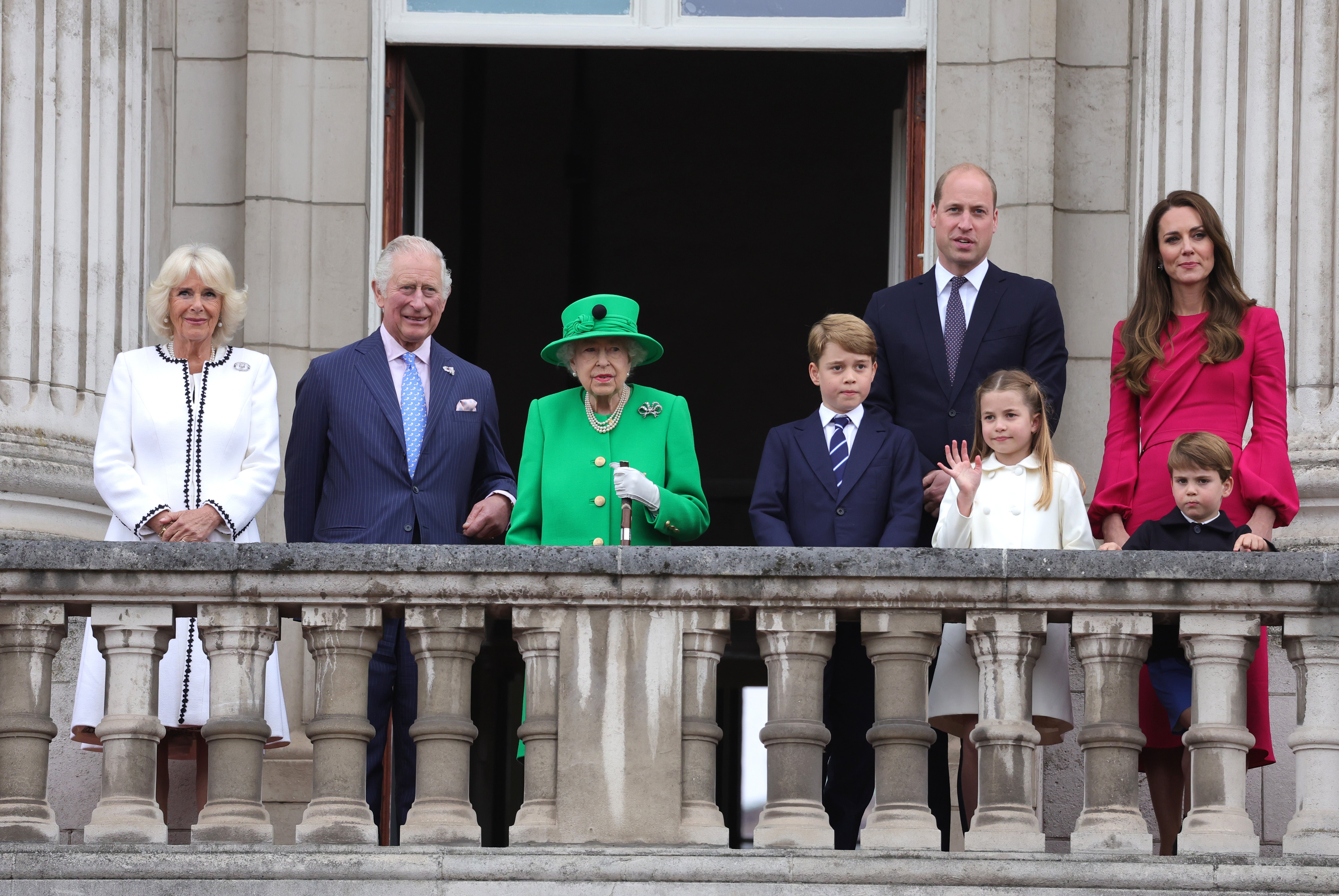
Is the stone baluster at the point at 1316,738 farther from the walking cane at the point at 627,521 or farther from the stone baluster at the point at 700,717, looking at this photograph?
the walking cane at the point at 627,521

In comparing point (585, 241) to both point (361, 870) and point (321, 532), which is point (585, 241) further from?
point (361, 870)

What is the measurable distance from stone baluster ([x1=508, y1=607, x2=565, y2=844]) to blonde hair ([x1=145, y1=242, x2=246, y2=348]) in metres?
1.58

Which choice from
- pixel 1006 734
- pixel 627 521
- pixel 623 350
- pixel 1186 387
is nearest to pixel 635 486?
pixel 627 521

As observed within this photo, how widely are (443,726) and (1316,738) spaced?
2.35m

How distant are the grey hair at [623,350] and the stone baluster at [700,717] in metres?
1.13

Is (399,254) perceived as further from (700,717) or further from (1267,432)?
(1267,432)

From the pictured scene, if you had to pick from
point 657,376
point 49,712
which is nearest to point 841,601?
point 49,712

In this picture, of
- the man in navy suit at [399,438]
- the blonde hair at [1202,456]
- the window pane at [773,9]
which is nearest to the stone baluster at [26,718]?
the man in navy suit at [399,438]

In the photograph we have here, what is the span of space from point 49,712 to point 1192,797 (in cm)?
331

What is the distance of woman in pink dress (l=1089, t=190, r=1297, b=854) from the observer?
615 centimetres

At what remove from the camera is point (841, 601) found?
5.57 m

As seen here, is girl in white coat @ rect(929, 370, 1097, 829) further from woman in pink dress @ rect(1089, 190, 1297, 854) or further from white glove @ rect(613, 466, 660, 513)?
white glove @ rect(613, 466, 660, 513)

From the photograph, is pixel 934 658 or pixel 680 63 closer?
pixel 934 658

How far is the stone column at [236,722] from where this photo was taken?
5516mm
